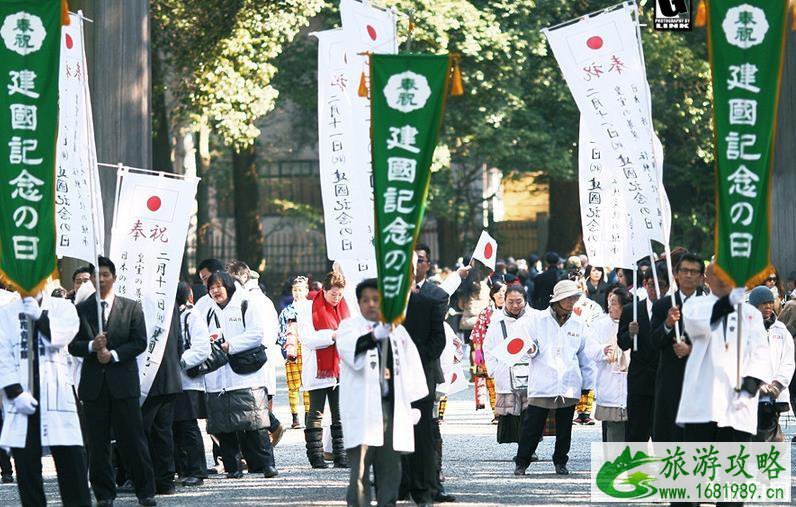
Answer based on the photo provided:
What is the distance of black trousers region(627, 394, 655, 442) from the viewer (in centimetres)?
1244

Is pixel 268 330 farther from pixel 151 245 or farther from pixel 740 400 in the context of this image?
pixel 740 400

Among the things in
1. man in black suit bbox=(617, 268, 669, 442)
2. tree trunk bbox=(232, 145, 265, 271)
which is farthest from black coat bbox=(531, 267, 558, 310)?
tree trunk bbox=(232, 145, 265, 271)

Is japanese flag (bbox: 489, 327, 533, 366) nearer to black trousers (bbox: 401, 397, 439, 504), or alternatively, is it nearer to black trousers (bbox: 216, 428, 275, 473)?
black trousers (bbox: 216, 428, 275, 473)

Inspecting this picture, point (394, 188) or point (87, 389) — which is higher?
point (394, 188)

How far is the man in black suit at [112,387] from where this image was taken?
38.9ft

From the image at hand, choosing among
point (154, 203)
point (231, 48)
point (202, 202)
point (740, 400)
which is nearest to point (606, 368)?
point (740, 400)

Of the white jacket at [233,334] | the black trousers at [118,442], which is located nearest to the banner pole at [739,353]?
the black trousers at [118,442]

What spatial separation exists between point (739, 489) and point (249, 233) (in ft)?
90.3

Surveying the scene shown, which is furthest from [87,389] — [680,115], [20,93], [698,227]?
[698,227]

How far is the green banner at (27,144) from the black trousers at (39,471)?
1028 mm

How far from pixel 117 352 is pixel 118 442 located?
2.51ft

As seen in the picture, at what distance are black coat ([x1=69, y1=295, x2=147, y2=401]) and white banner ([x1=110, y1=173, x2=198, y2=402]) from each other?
92 cm

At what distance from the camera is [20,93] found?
35.3ft

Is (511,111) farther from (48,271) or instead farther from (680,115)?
(48,271)
